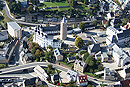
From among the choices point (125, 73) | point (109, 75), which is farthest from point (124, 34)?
point (109, 75)

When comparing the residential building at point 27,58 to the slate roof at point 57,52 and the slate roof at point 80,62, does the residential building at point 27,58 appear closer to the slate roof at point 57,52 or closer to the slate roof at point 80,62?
the slate roof at point 57,52

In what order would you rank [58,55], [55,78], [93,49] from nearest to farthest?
[55,78]
[58,55]
[93,49]

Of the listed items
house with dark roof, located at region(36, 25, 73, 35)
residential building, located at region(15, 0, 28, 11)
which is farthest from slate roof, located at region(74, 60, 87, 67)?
residential building, located at region(15, 0, 28, 11)

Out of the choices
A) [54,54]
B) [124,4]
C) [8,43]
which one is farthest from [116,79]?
[124,4]

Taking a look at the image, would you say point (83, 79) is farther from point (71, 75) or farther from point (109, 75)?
point (109, 75)

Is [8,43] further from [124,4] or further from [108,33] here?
[124,4]

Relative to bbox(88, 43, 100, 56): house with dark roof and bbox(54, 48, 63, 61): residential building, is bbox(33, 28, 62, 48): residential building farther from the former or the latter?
bbox(88, 43, 100, 56): house with dark roof

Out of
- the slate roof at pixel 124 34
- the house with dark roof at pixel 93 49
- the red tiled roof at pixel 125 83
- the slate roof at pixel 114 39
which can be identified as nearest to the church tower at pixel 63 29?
the house with dark roof at pixel 93 49
